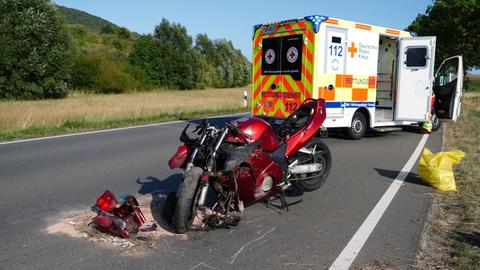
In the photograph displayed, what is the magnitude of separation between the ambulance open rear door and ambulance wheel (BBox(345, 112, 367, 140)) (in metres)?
3.32

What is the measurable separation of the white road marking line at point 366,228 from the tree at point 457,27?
85.4 feet

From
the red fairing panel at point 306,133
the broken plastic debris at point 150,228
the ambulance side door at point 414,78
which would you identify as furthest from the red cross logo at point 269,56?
the broken plastic debris at point 150,228

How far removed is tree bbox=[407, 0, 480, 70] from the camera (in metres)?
29.3

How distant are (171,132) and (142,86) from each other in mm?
33400

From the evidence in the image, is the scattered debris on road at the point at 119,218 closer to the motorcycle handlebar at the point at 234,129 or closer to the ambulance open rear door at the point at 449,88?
the motorcycle handlebar at the point at 234,129

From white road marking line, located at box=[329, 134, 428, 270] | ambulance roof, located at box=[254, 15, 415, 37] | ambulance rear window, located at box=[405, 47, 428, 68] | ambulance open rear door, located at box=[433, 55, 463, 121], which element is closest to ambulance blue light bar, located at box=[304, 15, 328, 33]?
ambulance roof, located at box=[254, 15, 415, 37]

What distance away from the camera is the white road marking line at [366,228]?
397 cm

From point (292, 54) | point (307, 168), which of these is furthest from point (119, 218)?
point (292, 54)

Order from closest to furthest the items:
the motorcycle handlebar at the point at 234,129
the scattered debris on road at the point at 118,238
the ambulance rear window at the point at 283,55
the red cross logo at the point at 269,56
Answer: the scattered debris on road at the point at 118,238
the motorcycle handlebar at the point at 234,129
the ambulance rear window at the point at 283,55
the red cross logo at the point at 269,56

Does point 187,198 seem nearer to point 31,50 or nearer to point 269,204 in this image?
point 269,204

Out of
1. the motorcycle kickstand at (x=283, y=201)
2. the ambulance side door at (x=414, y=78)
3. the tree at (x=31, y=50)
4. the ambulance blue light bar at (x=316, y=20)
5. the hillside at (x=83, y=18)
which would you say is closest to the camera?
the motorcycle kickstand at (x=283, y=201)

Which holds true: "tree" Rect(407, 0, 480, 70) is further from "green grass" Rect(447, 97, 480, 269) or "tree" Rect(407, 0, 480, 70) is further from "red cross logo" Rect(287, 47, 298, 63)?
"red cross logo" Rect(287, 47, 298, 63)

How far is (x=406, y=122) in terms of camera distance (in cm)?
1291

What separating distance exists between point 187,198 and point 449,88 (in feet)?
38.4
